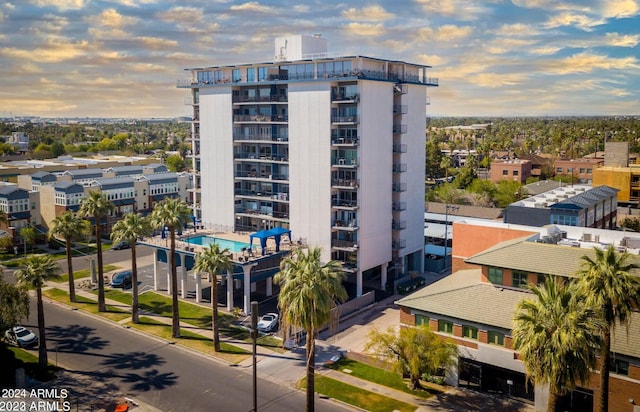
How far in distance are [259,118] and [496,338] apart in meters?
46.8

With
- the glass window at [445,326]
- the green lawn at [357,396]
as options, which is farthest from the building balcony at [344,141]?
the green lawn at [357,396]

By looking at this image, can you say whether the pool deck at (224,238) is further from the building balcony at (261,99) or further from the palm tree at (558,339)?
the palm tree at (558,339)

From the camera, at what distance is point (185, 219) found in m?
61.6

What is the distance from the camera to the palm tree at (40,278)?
52781 mm

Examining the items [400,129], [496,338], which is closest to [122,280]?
[400,129]

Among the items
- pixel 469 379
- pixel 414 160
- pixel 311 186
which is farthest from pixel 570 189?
pixel 469 379

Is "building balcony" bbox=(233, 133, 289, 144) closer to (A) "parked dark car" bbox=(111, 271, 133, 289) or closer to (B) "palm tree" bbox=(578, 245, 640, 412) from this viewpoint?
(A) "parked dark car" bbox=(111, 271, 133, 289)

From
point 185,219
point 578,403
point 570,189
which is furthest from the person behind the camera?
point 570,189

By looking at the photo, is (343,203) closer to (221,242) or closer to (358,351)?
(221,242)

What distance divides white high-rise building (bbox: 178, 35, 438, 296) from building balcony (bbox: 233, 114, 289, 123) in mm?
164

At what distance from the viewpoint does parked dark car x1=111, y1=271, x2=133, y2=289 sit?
260ft

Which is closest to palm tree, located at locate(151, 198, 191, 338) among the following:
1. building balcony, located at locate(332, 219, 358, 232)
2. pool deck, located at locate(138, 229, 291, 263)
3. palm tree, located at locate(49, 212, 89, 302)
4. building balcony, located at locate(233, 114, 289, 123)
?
pool deck, located at locate(138, 229, 291, 263)

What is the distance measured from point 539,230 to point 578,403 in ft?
73.5

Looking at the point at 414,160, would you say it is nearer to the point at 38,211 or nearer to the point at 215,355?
the point at 215,355
